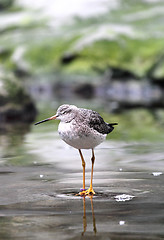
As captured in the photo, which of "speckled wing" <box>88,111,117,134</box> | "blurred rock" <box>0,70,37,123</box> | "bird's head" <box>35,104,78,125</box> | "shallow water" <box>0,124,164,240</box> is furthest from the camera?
"blurred rock" <box>0,70,37,123</box>

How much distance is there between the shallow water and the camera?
5535 millimetres

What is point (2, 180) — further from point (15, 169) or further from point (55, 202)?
point (55, 202)

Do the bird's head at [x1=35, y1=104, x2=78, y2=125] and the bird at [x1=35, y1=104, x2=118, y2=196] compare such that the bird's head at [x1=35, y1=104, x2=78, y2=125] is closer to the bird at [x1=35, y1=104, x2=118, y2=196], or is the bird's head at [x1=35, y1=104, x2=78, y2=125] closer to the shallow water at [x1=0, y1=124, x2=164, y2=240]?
the bird at [x1=35, y1=104, x2=118, y2=196]

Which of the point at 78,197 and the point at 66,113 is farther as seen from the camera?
the point at 66,113

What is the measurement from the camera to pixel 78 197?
710 cm

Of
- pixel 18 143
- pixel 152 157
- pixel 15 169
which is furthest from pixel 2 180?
pixel 18 143

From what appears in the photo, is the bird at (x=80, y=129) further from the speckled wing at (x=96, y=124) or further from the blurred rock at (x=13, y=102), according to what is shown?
the blurred rock at (x=13, y=102)

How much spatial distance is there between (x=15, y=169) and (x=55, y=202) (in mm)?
2525

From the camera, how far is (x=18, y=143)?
12.8 metres

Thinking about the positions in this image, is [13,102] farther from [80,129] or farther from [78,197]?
[78,197]

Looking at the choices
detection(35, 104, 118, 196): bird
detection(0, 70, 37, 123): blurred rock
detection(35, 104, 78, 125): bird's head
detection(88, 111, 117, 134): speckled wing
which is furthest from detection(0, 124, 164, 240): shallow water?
detection(0, 70, 37, 123): blurred rock

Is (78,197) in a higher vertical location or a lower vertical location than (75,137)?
lower

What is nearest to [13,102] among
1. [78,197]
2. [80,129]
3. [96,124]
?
[96,124]

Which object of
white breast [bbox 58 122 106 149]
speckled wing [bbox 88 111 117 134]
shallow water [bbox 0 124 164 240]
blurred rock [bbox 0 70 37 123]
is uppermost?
blurred rock [bbox 0 70 37 123]
